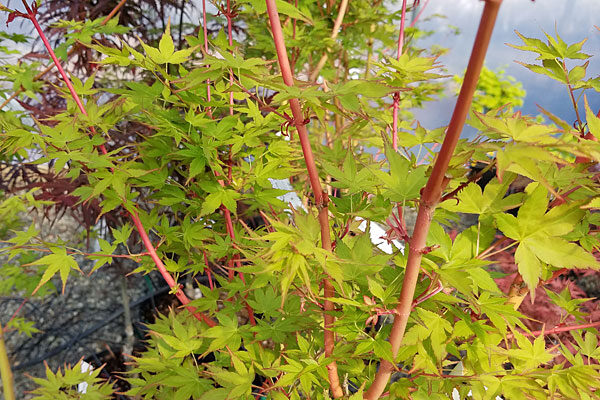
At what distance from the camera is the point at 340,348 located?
588 mm

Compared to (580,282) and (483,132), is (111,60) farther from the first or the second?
(580,282)

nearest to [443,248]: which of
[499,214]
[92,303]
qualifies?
[499,214]

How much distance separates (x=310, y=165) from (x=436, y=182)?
0.56ft

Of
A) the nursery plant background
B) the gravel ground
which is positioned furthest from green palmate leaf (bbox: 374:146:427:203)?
the gravel ground

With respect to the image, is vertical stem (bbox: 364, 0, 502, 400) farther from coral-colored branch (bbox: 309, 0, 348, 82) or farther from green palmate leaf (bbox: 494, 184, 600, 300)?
coral-colored branch (bbox: 309, 0, 348, 82)

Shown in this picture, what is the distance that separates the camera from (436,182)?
0.36 meters

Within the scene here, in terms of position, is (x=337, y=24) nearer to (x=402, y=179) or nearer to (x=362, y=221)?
(x=362, y=221)

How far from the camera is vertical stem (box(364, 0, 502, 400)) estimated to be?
0.29 metres

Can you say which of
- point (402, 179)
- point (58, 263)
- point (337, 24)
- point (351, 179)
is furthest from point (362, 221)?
point (337, 24)

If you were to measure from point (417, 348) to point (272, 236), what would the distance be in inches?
10.5

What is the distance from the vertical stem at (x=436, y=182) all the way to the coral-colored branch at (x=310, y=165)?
3.5 inches

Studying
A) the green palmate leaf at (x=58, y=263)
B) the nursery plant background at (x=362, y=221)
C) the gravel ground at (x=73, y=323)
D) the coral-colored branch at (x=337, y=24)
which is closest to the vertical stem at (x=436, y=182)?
the nursery plant background at (x=362, y=221)

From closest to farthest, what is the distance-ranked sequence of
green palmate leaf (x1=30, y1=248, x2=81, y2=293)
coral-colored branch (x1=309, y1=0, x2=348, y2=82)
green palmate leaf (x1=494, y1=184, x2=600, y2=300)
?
green palmate leaf (x1=494, y1=184, x2=600, y2=300) < green palmate leaf (x1=30, y1=248, x2=81, y2=293) < coral-colored branch (x1=309, y1=0, x2=348, y2=82)

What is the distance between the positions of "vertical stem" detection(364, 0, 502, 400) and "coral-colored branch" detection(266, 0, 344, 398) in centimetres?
9
